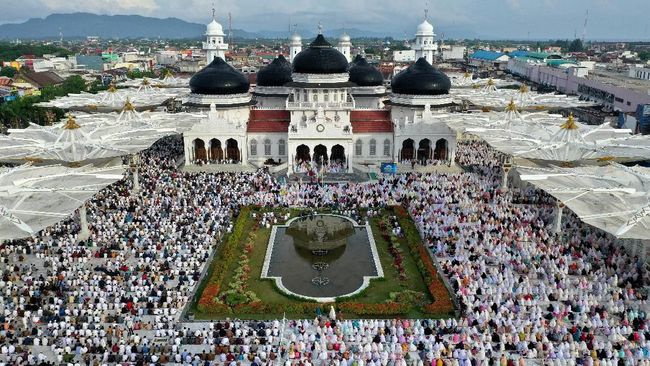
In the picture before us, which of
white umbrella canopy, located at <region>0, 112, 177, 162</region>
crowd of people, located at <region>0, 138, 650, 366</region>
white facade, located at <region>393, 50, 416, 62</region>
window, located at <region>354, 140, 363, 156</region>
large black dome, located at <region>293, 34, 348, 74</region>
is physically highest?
white facade, located at <region>393, 50, 416, 62</region>

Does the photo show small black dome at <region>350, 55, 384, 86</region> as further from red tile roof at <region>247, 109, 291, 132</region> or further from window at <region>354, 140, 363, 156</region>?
window at <region>354, 140, 363, 156</region>

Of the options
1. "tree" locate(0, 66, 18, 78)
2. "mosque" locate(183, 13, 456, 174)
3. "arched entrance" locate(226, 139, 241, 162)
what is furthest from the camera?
"tree" locate(0, 66, 18, 78)

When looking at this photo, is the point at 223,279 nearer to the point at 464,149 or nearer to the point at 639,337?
the point at 639,337

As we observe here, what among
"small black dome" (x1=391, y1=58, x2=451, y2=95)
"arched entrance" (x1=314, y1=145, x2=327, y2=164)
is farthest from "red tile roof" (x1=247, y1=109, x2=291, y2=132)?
"small black dome" (x1=391, y1=58, x2=451, y2=95)

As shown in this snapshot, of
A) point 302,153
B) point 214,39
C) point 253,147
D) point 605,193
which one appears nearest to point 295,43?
point 214,39

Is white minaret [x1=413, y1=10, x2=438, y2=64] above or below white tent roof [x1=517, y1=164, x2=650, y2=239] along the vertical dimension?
above

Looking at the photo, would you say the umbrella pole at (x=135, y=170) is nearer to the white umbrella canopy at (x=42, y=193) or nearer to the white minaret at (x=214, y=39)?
A: the white umbrella canopy at (x=42, y=193)

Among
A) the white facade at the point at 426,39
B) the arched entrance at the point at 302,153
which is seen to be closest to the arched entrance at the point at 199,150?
the arched entrance at the point at 302,153
